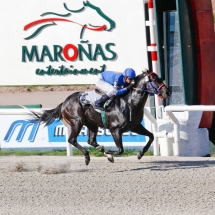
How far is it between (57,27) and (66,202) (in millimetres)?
6882

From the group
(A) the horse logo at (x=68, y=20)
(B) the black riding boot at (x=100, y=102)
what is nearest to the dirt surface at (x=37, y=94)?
(A) the horse logo at (x=68, y=20)

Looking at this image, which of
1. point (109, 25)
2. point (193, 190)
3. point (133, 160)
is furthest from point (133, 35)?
point (193, 190)

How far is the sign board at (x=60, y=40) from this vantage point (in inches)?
544

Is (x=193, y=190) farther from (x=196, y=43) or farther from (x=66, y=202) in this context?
(x=196, y=43)

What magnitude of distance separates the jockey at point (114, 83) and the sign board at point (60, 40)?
3.89 m

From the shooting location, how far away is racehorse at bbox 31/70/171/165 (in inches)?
372

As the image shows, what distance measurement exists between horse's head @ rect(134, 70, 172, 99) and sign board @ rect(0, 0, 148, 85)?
13.5 ft

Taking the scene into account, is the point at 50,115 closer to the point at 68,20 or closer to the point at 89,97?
the point at 89,97

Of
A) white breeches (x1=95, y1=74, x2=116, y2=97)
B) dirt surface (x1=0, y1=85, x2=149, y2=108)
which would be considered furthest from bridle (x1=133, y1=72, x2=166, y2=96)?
dirt surface (x1=0, y1=85, x2=149, y2=108)

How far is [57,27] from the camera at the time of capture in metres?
14.1

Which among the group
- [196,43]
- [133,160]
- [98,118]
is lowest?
[133,160]

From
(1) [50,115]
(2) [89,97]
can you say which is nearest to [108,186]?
(2) [89,97]

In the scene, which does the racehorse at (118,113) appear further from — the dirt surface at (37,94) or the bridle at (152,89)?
the dirt surface at (37,94)

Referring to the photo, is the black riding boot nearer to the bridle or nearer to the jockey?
the jockey
